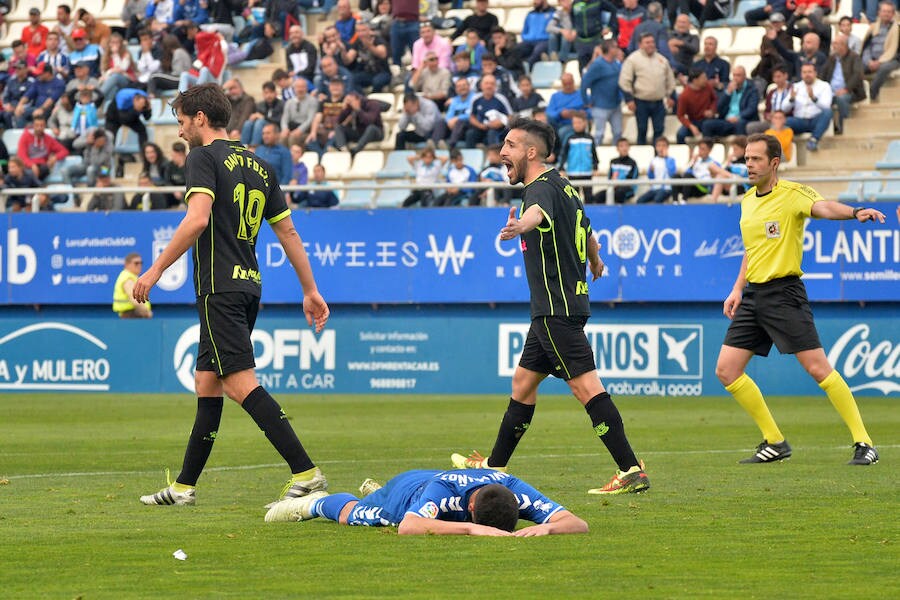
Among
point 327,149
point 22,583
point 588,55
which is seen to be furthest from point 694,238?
point 22,583

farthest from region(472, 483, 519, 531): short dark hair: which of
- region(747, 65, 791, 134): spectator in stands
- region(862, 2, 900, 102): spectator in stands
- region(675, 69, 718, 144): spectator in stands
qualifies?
region(862, 2, 900, 102): spectator in stands

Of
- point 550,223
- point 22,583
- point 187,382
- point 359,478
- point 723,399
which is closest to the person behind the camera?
point 22,583

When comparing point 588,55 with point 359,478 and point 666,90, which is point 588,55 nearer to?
point 666,90

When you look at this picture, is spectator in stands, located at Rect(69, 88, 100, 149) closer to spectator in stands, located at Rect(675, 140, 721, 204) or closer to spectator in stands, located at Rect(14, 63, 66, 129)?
spectator in stands, located at Rect(14, 63, 66, 129)

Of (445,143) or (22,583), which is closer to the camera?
(22,583)

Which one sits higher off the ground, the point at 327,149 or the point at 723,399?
the point at 327,149

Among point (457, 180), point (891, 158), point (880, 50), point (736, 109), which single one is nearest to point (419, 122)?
point (457, 180)

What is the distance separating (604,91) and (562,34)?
2.47 m

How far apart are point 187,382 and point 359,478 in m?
14.0

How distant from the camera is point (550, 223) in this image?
1009 cm

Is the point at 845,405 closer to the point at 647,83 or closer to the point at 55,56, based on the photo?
the point at 647,83

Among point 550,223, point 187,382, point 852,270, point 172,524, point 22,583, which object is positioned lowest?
point 187,382

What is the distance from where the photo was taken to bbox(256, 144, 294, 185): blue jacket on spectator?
86.6 ft

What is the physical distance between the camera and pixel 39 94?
31.7m
